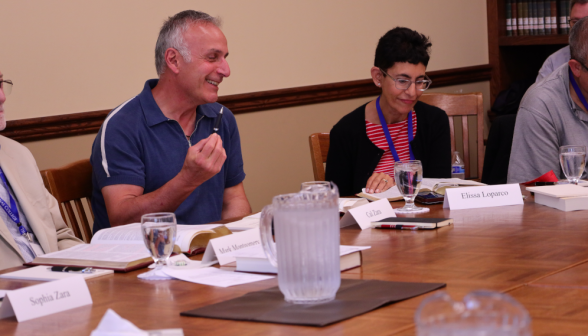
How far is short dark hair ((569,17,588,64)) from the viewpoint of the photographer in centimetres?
259

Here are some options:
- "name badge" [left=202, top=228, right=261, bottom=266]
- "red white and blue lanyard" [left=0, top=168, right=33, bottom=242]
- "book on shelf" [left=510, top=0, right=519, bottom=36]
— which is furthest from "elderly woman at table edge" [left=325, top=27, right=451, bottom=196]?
"book on shelf" [left=510, top=0, right=519, bottom=36]

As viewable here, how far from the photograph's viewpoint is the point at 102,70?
335 centimetres

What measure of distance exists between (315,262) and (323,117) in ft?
11.2

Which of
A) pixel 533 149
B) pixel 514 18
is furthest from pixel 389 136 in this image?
pixel 514 18

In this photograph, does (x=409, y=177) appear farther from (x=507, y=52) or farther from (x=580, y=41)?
(x=507, y=52)

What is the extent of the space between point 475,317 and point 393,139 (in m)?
2.50

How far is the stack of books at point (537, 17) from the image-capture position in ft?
→ 16.7

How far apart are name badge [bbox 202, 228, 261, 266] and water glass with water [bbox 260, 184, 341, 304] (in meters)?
0.40

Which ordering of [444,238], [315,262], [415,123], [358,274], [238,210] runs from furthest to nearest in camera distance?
[415,123]
[238,210]
[444,238]
[358,274]
[315,262]

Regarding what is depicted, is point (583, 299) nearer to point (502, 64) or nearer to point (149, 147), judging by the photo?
point (149, 147)

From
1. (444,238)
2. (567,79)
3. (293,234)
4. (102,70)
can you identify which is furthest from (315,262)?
(102,70)

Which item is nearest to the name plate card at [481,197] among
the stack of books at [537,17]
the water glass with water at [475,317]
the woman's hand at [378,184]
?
the woman's hand at [378,184]

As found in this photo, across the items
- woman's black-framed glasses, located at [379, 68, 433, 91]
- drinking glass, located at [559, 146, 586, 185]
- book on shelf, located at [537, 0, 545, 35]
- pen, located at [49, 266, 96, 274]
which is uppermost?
book on shelf, located at [537, 0, 545, 35]

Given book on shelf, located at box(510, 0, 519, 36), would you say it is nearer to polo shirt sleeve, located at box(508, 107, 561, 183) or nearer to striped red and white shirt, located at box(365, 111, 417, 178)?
striped red and white shirt, located at box(365, 111, 417, 178)
